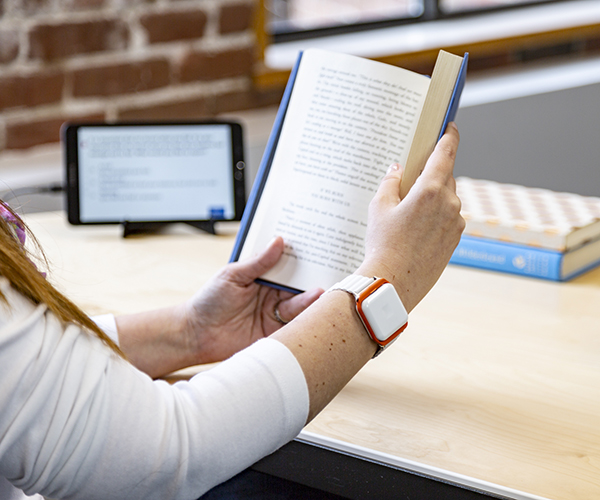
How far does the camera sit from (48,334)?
497 millimetres

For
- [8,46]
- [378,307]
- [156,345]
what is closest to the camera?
[378,307]

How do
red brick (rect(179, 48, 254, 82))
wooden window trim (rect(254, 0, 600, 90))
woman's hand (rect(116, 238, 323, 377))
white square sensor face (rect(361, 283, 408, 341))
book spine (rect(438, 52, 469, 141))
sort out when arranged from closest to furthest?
white square sensor face (rect(361, 283, 408, 341)), book spine (rect(438, 52, 469, 141)), woman's hand (rect(116, 238, 323, 377)), red brick (rect(179, 48, 254, 82)), wooden window trim (rect(254, 0, 600, 90))

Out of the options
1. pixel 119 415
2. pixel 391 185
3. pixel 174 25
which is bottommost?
pixel 119 415

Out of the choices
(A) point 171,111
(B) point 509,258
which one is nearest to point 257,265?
(B) point 509,258

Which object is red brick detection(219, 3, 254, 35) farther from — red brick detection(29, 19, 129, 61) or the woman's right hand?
the woman's right hand

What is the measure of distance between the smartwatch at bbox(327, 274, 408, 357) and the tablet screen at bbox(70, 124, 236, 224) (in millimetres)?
653

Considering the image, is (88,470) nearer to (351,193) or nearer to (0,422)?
(0,422)

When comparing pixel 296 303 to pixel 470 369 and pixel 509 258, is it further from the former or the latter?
pixel 509 258

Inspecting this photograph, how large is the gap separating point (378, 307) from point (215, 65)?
4.16 ft

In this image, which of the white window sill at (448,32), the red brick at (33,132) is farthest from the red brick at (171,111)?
the white window sill at (448,32)

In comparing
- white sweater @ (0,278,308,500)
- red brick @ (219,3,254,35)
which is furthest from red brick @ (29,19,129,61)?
white sweater @ (0,278,308,500)

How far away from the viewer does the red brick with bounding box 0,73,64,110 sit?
1416mm

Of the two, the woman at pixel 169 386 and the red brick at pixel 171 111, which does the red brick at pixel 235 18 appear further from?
the woman at pixel 169 386

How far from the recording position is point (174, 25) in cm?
165
